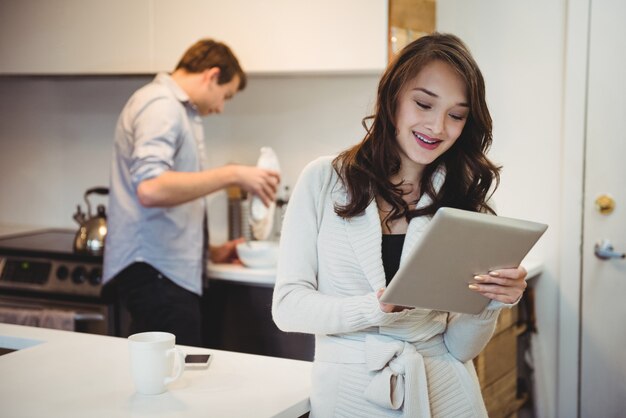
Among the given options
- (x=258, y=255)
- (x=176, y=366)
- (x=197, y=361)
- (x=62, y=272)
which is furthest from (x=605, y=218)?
(x=62, y=272)

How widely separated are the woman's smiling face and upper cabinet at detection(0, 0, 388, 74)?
4.06 ft

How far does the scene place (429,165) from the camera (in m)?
1.72

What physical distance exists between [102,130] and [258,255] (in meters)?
1.31

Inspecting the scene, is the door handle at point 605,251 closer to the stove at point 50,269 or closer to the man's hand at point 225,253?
the man's hand at point 225,253

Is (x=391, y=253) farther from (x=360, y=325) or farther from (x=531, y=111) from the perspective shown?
(x=531, y=111)

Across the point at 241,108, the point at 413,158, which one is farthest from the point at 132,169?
the point at 413,158

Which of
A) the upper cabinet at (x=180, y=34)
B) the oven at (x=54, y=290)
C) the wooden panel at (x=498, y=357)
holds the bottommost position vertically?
the wooden panel at (x=498, y=357)

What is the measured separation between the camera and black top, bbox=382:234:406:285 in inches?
63.5

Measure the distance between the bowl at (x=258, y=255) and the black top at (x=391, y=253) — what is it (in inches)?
54.7

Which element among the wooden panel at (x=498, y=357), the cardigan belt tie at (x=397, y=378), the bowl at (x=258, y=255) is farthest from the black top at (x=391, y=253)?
the bowl at (x=258, y=255)

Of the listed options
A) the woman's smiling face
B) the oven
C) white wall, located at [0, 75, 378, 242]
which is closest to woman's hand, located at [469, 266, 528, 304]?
the woman's smiling face

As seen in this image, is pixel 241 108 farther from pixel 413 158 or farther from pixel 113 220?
pixel 413 158

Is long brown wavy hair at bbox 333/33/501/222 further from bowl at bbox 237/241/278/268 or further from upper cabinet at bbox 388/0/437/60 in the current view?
bowl at bbox 237/241/278/268

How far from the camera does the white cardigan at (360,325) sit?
151 centimetres
